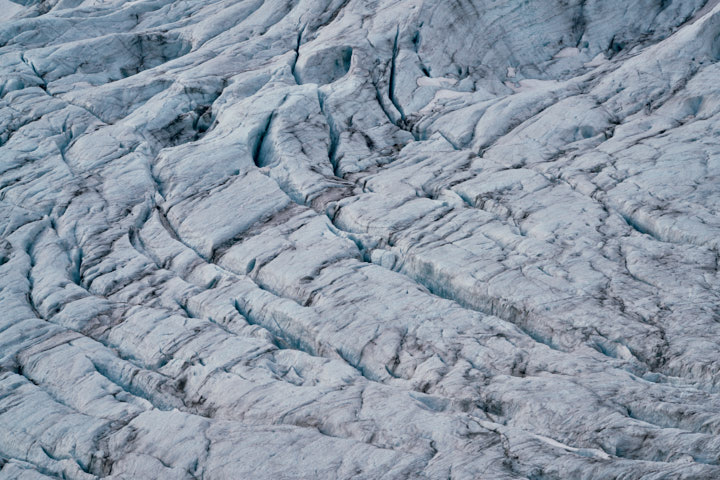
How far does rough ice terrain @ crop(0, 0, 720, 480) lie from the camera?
12.9m

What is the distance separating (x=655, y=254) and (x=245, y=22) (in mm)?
22487

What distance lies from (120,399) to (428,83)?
1658 cm

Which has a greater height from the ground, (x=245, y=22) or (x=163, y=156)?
(x=245, y=22)

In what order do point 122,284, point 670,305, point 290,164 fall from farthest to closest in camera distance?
point 290,164 < point 122,284 < point 670,305

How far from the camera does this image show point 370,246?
18891mm

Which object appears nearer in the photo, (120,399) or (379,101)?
(120,399)

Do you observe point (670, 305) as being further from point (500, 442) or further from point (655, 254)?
point (500, 442)

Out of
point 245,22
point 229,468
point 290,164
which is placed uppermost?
point 245,22

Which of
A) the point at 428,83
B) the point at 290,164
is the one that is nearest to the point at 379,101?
the point at 428,83

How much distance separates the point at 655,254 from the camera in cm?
1634

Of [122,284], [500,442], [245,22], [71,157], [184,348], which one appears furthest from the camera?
[245,22]

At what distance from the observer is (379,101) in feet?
83.6

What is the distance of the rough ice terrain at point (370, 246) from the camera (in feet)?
42.4

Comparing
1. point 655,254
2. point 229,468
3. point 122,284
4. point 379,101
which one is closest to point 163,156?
point 122,284
